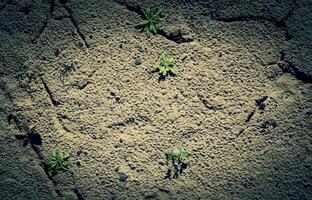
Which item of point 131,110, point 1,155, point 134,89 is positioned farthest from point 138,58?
point 1,155

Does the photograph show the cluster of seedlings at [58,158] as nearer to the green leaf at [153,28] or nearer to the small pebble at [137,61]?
the small pebble at [137,61]

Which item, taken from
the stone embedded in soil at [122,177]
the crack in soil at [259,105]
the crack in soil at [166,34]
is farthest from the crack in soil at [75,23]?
the crack in soil at [259,105]

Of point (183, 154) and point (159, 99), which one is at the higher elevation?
point (159, 99)


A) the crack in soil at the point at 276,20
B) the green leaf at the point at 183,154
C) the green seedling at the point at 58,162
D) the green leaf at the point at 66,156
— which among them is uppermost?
the crack in soil at the point at 276,20

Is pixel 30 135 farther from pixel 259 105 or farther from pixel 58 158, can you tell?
pixel 259 105

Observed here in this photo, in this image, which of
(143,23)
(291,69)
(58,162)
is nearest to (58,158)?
(58,162)

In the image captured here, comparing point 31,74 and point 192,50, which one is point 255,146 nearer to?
point 192,50

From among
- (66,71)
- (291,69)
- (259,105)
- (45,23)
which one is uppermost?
(291,69)
